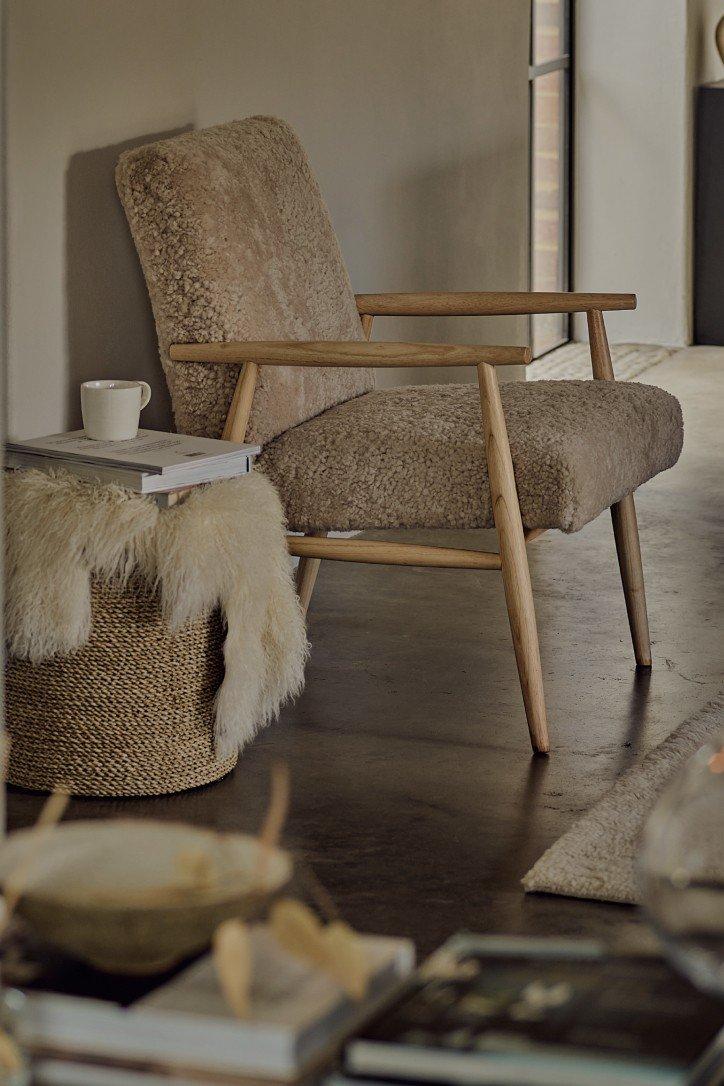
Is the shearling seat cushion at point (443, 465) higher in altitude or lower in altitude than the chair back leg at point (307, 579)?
higher

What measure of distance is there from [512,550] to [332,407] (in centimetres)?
48

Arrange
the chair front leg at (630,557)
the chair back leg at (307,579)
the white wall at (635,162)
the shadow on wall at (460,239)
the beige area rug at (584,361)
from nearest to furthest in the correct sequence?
the chair front leg at (630,557), the chair back leg at (307,579), the shadow on wall at (460,239), the beige area rug at (584,361), the white wall at (635,162)

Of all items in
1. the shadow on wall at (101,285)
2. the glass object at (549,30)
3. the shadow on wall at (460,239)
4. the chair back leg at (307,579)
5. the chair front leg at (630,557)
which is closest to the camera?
the shadow on wall at (101,285)

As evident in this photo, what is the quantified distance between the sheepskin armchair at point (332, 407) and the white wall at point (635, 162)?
12.6 ft

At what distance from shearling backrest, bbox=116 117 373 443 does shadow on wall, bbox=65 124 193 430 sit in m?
0.15

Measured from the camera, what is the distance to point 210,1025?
0.72 meters

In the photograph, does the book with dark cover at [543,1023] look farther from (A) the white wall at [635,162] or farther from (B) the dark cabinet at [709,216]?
(B) the dark cabinet at [709,216]

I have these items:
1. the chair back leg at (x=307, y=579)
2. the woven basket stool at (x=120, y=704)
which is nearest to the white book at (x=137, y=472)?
the woven basket stool at (x=120, y=704)

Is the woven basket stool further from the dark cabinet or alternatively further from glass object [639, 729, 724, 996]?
the dark cabinet

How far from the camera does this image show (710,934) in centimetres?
76

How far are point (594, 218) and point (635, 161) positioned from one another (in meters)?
0.27

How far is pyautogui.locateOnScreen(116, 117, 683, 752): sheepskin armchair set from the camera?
6.98 feet

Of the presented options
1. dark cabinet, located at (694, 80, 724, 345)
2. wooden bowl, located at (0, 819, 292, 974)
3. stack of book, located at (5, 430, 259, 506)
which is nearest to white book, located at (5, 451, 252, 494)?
stack of book, located at (5, 430, 259, 506)

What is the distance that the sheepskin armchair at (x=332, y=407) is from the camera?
2129mm
